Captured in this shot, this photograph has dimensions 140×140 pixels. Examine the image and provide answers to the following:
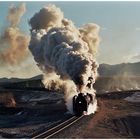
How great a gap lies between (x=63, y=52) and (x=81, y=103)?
9.60m

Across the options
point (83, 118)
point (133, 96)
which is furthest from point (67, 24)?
point (83, 118)

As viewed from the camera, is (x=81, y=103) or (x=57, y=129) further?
(x=81, y=103)

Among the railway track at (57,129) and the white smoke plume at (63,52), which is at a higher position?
the white smoke plume at (63,52)

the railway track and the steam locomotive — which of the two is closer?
the railway track

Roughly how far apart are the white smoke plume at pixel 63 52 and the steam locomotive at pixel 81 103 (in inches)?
75.4

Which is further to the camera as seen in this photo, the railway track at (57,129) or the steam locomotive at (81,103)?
the steam locomotive at (81,103)

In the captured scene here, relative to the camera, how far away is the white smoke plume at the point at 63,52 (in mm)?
51625

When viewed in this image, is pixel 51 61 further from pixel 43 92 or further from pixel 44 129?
pixel 43 92

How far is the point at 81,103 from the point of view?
1924 inches

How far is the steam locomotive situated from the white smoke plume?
1.92 m

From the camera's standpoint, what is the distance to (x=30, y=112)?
62.4 metres

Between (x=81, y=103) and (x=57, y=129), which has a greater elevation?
(x=81, y=103)

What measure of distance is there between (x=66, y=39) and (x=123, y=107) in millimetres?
12753

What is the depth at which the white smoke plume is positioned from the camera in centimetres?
5162
